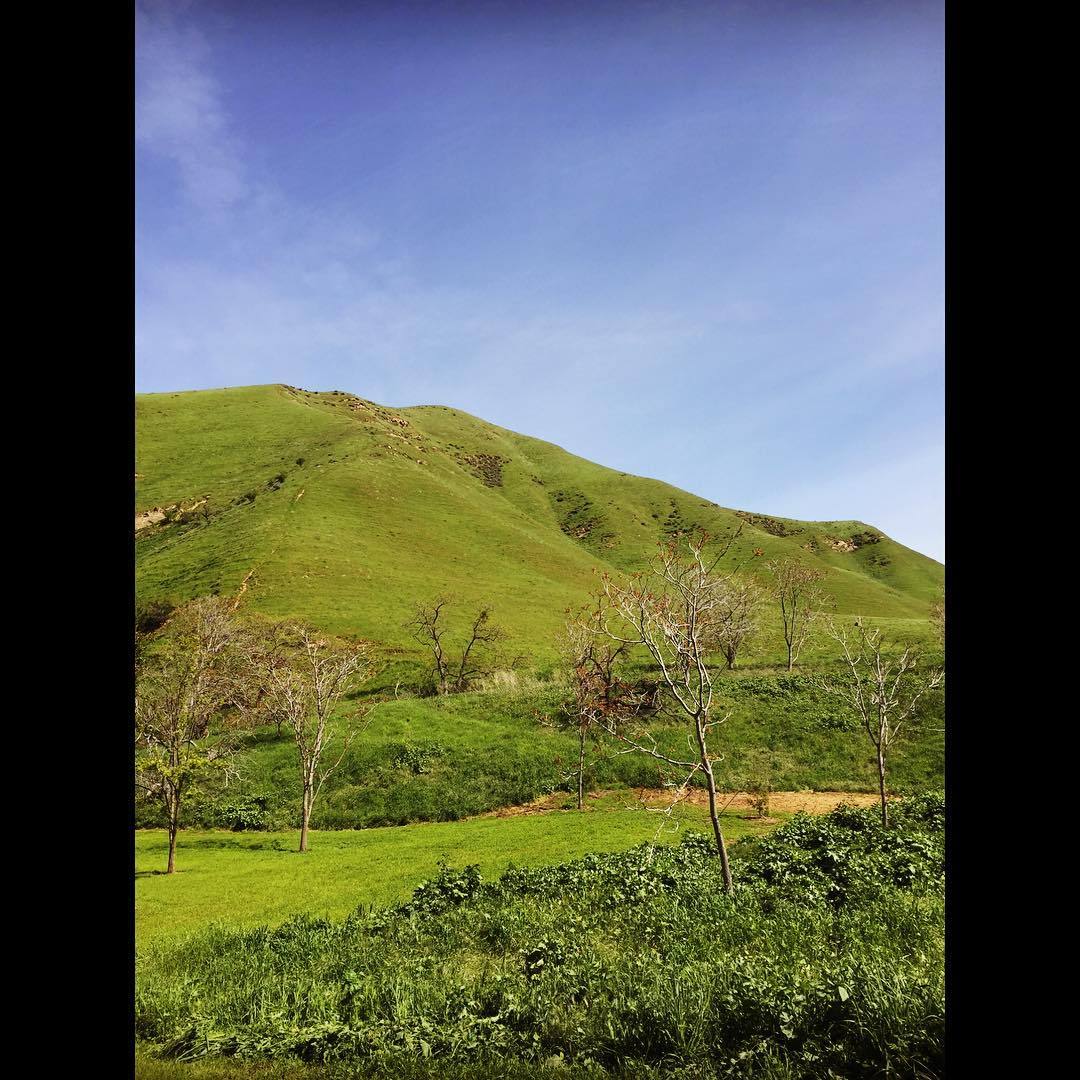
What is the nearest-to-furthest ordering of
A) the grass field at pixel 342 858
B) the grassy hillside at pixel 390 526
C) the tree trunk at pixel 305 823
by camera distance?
1. the grass field at pixel 342 858
2. the tree trunk at pixel 305 823
3. the grassy hillside at pixel 390 526

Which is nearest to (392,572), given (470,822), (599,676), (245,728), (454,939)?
(245,728)

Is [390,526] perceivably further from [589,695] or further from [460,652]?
[589,695]

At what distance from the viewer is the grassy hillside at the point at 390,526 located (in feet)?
227

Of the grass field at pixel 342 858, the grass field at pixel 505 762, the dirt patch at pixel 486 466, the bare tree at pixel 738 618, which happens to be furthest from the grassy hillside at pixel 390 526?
the grass field at pixel 342 858

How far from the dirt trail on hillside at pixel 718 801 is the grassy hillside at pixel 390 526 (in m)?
32.8

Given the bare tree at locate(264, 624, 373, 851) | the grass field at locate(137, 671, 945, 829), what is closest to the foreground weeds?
the bare tree at locate(264, 624, 373, 851)

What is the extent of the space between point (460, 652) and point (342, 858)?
3908 centimetres

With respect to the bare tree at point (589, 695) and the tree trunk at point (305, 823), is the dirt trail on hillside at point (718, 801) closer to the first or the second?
the bare tree at point (589, 695)

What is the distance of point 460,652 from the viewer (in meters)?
59.2

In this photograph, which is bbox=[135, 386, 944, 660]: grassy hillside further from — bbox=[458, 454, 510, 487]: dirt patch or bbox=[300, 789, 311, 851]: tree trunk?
bbox=[300, 789, 311, 851]: tree trunk

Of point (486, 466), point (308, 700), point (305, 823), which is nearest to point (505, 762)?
point (308, 700)
